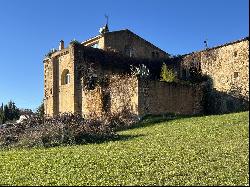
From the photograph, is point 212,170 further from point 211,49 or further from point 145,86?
point 211,49

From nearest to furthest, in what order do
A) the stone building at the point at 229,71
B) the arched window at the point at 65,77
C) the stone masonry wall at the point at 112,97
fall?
the stone masonry wall at the point at 112,97 < the stone building at the point at 229,71 < the arched window at the point at 65,77

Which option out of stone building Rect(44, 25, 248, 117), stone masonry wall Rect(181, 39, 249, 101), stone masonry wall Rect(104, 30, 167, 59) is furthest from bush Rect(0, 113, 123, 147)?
stone masonry wall Rect(104, 30, 167, 59)

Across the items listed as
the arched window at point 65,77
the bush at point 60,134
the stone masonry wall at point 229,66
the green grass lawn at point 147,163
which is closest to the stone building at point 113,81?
the arched window at point 65,77

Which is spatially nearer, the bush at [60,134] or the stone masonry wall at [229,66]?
the bush at [60,134]

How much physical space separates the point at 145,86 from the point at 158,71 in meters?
10.2

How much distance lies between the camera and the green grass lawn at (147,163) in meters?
9.68

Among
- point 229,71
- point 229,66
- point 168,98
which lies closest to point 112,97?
point 168,98

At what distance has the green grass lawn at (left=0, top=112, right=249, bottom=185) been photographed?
31.8ft

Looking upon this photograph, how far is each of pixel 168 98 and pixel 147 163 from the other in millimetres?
18370

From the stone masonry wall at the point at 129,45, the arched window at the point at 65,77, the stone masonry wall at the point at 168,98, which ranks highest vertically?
the stone masonry wall at the point at 129,45

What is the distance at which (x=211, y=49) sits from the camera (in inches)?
1385

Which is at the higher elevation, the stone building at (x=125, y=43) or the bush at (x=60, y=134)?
the stone building at (x=125, y=43)

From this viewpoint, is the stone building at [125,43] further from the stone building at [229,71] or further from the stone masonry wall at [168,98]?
the stone masonry wall at [168,98]

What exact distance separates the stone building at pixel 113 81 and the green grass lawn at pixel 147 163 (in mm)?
12011
